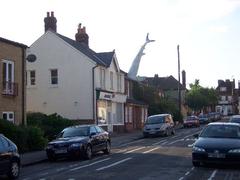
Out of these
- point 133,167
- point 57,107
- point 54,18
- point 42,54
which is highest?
point 54,18

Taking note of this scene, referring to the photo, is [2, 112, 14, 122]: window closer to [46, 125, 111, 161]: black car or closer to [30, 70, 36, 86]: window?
[46, 125, 111, 161]: black car

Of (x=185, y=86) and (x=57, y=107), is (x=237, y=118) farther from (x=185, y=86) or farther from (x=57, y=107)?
(x=185, y=86)

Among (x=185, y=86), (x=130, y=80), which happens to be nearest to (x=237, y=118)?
(x=130, y=80)

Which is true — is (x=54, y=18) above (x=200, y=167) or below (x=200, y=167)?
above

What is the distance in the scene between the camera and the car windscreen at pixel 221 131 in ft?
60.9

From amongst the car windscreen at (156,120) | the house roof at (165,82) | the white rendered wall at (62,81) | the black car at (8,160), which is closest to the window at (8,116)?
the white rendered wall at (62,81)

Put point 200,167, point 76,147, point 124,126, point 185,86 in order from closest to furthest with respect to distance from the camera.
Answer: point 200,167
point 76,147
point 124,126
point 185,86

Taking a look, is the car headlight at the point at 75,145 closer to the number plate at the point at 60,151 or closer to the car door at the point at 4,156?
the number plate at the point at 60,151

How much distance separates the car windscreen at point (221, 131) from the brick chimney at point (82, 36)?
112 ft

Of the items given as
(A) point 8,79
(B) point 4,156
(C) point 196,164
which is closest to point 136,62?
(A) point 8,79

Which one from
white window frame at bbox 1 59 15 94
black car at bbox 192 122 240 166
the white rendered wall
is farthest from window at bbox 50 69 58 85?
black car at bbox 192 122 240 166

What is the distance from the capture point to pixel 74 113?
4566 cm

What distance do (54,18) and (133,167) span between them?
31426 mm

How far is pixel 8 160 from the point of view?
52.2 ft
